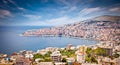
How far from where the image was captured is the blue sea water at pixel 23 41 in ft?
15.8

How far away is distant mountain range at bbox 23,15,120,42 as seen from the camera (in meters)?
5.07

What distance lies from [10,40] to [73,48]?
1.25m

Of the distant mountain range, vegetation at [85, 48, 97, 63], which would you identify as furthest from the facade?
vegetation at [85, 48, 97, 63]

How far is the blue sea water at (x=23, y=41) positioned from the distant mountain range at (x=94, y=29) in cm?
13

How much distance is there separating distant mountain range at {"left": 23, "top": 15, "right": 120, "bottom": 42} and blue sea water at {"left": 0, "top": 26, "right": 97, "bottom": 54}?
0.13 metres

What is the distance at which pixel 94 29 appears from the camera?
516 centimetres

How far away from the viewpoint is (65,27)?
5.07 m

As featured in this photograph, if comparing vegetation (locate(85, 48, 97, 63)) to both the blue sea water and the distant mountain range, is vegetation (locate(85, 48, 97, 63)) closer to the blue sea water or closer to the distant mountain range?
the blue sea water

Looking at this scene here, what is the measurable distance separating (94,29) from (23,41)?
58.0 inches

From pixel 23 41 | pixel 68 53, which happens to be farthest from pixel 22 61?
pixel 68 53

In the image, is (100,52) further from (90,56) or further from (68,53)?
(68,53)

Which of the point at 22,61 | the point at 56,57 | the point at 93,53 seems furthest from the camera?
the point at 93,53

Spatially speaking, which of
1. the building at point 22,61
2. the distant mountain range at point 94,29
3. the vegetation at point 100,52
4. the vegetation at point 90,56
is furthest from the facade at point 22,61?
the vegetation at point 100,52

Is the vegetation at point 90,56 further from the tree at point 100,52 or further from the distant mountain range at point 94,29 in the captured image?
the distant mountain range at point 94,29
